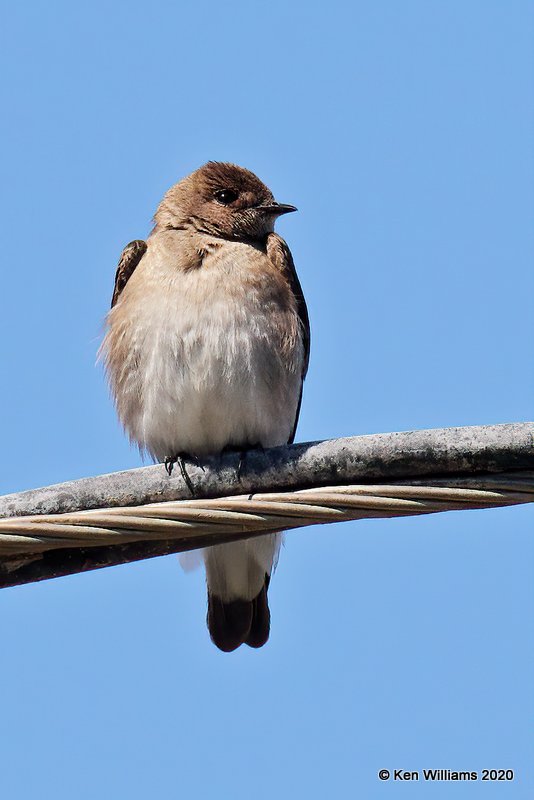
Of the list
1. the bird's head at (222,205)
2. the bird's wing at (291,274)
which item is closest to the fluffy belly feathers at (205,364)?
the bird's wing at (291,274)

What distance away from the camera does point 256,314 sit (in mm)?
7359

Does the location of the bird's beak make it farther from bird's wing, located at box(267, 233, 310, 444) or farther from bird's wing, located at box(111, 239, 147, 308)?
bird's wing, located at box(111, 239, 147, 308)

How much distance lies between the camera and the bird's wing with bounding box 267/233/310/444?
810 cm

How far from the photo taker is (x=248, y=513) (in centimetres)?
414

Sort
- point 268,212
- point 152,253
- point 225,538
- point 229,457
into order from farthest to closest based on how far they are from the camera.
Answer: point 268,212
point 152,253
point 229,457
point 225,538

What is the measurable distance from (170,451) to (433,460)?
10.7ft

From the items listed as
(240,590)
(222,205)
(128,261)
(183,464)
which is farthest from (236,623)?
(222,205)

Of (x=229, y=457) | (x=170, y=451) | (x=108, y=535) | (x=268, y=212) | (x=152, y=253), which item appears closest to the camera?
(x=108, y=535)

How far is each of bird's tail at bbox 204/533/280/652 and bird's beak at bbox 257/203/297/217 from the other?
7.84 feet

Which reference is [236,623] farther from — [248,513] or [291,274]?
[248,513]

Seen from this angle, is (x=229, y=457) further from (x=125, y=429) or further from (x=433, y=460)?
(x=125, y=429)

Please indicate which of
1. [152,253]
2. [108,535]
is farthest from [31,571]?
[152,253]

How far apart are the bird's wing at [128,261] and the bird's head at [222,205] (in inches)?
10.0

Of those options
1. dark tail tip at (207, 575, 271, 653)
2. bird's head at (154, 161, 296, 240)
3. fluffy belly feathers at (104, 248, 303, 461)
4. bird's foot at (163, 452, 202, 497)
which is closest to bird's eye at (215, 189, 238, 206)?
bird's head at (154, 161, 296, 240)
